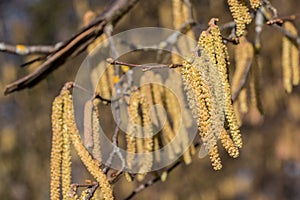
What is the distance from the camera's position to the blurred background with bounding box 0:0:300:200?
352cm

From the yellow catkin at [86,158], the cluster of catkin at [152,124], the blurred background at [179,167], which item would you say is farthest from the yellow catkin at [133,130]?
the blurred background at [179,167]

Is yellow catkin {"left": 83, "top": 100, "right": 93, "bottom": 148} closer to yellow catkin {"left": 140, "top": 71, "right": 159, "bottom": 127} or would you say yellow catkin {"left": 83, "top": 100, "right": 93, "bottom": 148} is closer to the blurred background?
yellow catkin {"left": 140, "top": 71, "right": 159, "bottom": 127}

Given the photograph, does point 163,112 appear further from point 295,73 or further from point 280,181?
point 280,181

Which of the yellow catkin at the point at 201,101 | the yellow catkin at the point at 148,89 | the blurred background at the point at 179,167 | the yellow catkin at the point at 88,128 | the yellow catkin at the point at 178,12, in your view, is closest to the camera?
the yellow catkin at the point at 201,101

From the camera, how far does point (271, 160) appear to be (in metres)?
3.96

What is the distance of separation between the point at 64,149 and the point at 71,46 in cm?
49

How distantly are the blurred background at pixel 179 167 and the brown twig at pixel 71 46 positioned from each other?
1.58m

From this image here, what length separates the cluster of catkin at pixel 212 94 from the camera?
2.92 feet

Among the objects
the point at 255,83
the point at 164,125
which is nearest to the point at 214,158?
the point at 164,125

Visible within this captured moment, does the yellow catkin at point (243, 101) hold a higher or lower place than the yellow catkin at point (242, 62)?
lower

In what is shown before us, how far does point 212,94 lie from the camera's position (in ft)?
2.96

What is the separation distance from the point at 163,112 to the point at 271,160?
8.98ft

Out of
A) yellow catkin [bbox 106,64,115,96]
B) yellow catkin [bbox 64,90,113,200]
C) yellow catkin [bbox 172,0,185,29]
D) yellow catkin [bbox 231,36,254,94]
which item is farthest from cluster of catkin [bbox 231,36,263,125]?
yellow catkin [bbox 64,90,113,200]

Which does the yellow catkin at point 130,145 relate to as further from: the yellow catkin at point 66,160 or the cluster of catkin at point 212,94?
the cluster of catkin at point 212,94
